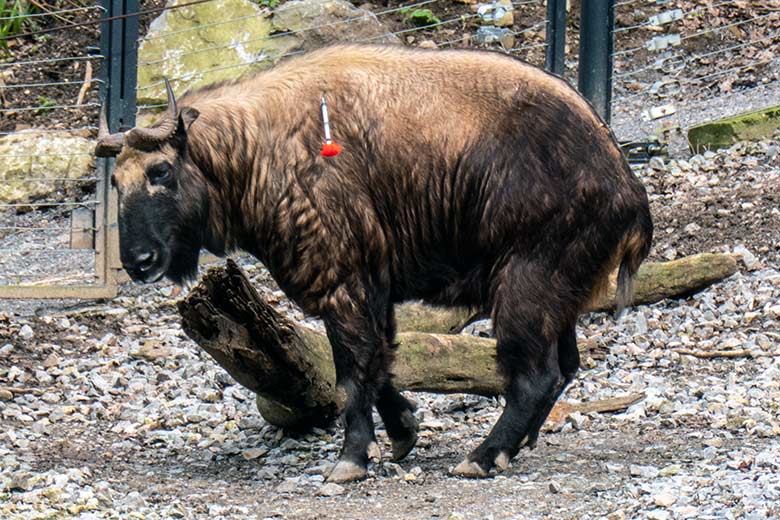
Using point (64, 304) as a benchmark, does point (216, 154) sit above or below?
above

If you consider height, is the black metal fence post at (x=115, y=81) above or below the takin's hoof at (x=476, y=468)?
above

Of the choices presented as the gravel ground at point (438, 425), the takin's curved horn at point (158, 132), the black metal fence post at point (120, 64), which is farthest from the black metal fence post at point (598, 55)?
the takin's curved horn at point (158, 132)

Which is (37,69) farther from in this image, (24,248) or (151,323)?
(151,323)

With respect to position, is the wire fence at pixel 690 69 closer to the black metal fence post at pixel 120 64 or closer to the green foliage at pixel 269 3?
the green foliage at pixel 269 3

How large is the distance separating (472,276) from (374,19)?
17.9 ft

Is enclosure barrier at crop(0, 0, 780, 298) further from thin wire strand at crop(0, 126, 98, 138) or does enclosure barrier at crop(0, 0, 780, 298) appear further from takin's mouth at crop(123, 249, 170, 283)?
takin's mouth at crop(123, 249, 170, 283)

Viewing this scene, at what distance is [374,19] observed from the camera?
10.7 meters

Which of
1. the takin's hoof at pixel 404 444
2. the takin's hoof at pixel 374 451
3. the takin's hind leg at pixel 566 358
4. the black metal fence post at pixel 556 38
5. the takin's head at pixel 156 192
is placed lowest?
the takin's hoof at pixel 404 444

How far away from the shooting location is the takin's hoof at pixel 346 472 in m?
5.48

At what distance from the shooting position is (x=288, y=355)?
18.8 feet

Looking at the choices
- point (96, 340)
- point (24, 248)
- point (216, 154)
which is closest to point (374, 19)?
point (24, 248)

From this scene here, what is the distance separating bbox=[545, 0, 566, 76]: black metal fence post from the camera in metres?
8.75

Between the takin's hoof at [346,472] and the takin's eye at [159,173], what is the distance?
4.65 ft

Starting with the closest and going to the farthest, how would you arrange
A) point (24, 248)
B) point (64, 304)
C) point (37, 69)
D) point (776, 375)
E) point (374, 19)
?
point (776, 375) < point (64, 304) < point (24, 248) < point (374, 19) < point (37, 69)
